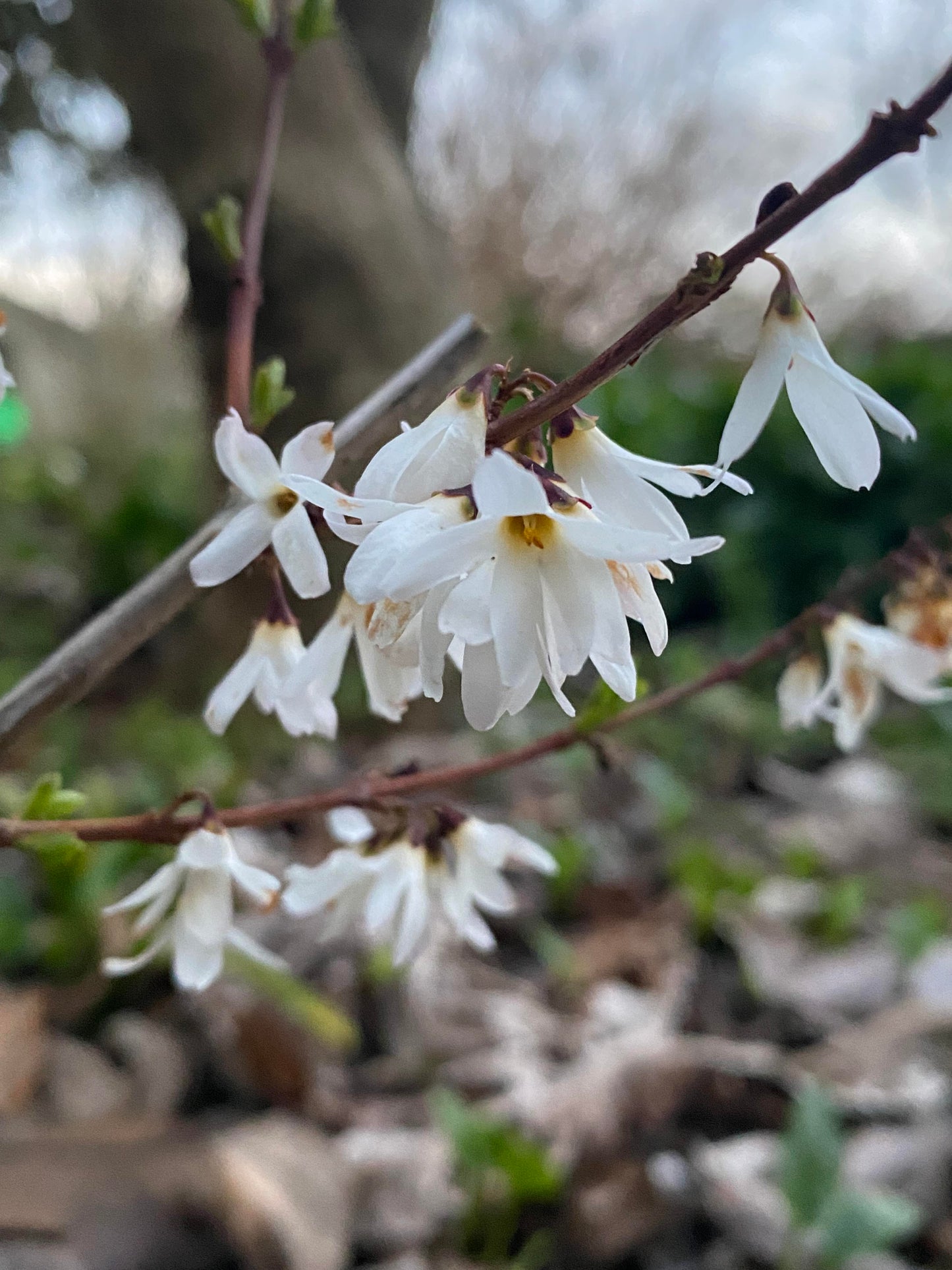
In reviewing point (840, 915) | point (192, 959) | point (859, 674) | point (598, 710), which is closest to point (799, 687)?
point (859, 674)

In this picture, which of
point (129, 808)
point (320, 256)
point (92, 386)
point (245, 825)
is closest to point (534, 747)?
point (245, 825)

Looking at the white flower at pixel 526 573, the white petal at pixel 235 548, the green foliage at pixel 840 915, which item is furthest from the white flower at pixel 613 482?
the green foliage at pixel 840 915

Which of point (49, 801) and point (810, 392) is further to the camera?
point (49, 801)

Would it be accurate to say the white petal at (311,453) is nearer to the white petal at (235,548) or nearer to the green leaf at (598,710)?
the white petal at (235,548)

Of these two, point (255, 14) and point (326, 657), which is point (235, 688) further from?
point (255, 14)

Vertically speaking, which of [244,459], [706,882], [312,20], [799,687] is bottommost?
[706,882]

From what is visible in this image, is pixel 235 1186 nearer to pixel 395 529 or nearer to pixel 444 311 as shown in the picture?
pixel 395 529
